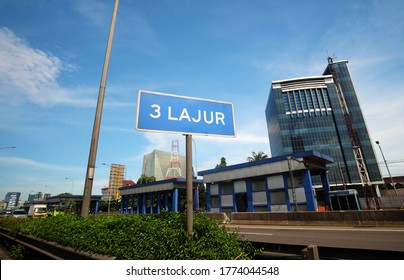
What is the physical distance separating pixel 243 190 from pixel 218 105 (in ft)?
85.7

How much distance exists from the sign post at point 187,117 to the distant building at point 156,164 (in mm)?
163255

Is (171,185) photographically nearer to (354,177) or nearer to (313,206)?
(313,206)

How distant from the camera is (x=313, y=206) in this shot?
870 inches

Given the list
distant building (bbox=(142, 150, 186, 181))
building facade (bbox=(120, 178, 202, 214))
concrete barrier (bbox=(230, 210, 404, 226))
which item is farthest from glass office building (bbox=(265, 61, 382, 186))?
distant building (bbox=(142, 150, 186, 181))

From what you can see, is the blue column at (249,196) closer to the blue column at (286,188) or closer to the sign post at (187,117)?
the blue column at (286,188)

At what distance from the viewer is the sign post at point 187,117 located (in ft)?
10.9

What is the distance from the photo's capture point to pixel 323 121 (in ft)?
228

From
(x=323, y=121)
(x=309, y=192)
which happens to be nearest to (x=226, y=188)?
(x=309, y=192)

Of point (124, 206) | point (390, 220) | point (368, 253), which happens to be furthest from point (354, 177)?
point (368, 253)

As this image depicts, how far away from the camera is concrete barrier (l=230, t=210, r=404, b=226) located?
43.7 ft

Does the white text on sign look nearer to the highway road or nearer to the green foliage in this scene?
the green foliage

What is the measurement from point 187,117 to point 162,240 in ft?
6.74

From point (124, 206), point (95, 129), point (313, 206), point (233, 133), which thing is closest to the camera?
point (233, 133)

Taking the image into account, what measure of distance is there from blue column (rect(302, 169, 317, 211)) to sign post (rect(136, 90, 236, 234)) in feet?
71.8
